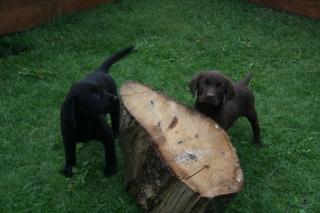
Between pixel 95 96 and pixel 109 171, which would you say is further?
pixel 109 171

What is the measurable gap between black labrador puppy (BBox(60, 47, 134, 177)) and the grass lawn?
0.24 m

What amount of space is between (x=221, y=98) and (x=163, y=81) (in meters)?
2.23

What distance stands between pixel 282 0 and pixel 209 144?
666 centimetres

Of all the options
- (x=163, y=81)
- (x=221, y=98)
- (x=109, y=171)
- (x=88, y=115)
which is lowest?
(x=163, y=81)

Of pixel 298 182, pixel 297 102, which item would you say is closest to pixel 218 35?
pixel 297 102

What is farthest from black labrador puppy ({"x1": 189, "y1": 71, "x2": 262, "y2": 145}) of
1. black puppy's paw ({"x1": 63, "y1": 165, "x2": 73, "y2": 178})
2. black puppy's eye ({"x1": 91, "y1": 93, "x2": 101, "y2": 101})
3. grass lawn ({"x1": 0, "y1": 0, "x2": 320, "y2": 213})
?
black puppy's paw ({"x1": 63, "y1": 165, "x2": 73, "y2": 178})

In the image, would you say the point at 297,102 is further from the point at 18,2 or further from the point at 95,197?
the point at 18,2

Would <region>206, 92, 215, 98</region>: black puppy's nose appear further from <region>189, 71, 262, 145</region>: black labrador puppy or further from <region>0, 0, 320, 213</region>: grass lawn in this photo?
<region>0, 0, 320, 213</region>: grass lawn

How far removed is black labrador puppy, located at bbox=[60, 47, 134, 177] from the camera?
445cm

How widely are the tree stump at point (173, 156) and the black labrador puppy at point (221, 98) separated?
26 centimetres

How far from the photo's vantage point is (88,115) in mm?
4602

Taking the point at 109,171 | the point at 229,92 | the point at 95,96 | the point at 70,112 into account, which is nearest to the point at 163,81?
the point at 229,92

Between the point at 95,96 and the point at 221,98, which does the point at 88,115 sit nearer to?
the point at 95,96

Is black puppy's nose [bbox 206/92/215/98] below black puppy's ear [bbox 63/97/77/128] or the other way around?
the other way around
